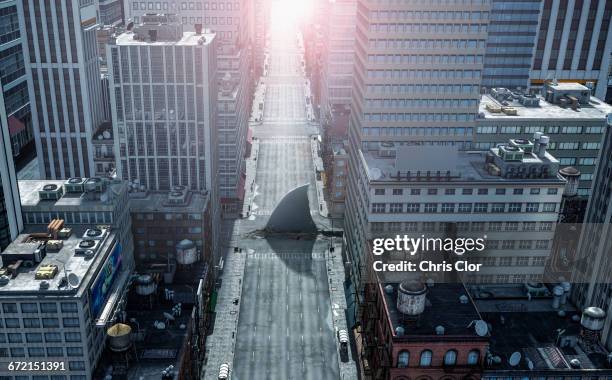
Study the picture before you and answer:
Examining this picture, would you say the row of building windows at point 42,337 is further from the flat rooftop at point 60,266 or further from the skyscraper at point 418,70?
the skyscraper at point 418,70

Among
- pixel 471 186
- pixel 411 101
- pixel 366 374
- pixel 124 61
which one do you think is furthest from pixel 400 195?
pixel 124 61

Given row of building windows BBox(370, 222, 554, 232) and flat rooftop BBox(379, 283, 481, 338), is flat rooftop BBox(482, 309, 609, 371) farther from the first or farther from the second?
row of building windows BBox(370, 222, 554, 232)

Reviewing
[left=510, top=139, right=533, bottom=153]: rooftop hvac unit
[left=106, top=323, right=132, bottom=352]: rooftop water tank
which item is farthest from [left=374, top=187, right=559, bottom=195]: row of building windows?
[left=106, top=323, right=132, bottom=352]: rooftop water tank

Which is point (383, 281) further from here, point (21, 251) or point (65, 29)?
point (65, 29)

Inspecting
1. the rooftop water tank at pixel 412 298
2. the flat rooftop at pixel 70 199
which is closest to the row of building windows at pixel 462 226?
the rooftop water tank at pixel 412 298

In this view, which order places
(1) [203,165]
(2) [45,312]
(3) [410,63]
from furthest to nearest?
(1) [203,165] < (3) [410,63] < (2) [45,312]
